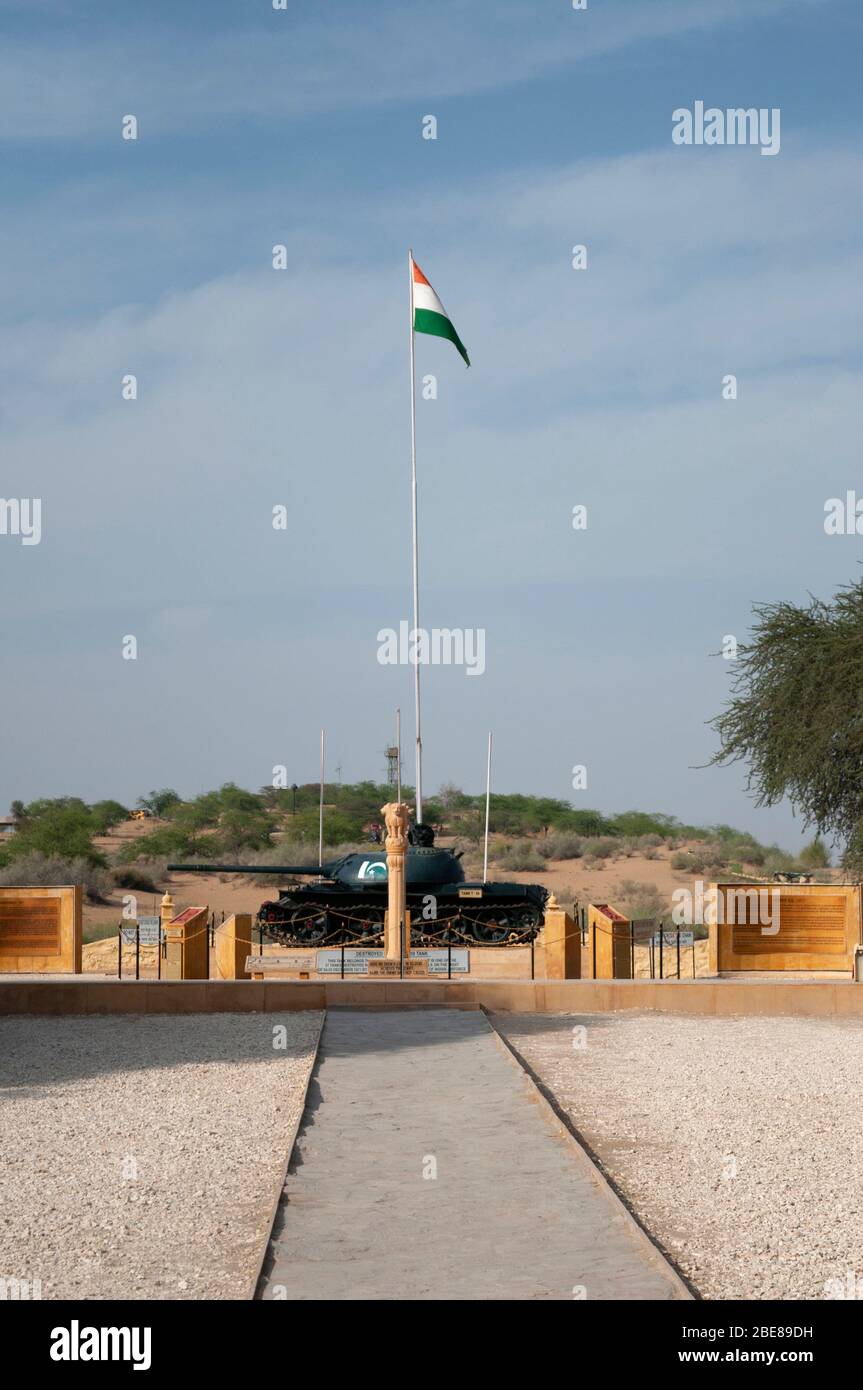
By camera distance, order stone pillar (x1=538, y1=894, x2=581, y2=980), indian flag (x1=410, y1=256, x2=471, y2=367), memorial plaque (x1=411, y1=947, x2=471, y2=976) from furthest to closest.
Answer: indian flag (x1=410, y1=256, x2=471, y2=367) → stone pillar (x1=538, y1=894, x2=581, y2=980) → memorial plaque (x1=411, y1=947, x2=471, y2=976)

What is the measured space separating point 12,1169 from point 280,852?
47408 millimetres

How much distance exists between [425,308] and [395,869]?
419 inches

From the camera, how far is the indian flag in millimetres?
26016

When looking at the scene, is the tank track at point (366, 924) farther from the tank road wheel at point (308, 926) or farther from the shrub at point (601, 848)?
the shrub at point (601, 848)

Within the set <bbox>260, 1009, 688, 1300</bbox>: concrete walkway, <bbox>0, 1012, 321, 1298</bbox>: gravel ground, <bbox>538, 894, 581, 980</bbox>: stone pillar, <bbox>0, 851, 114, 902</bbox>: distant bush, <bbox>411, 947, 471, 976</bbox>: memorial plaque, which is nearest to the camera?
<bbox>260, 1009, 688, 1300</bbox>: concrete walkway

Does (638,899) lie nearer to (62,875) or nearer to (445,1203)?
(62,875)

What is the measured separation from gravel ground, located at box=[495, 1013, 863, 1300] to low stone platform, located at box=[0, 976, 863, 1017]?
0.42m

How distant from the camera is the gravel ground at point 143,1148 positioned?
23.9 ft

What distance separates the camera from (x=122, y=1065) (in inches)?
555

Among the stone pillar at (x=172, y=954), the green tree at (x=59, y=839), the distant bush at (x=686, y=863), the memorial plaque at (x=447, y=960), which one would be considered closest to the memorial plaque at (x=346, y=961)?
the memorial plaque at (x=447, y=960)

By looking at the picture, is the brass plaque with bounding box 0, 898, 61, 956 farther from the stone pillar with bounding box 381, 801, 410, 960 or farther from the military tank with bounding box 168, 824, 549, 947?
the stone pillar with bounding box 381, 801, 410, 960

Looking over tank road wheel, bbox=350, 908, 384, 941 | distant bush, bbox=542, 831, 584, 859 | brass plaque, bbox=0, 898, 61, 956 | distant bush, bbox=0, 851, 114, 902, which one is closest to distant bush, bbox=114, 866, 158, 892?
distant bush, bbox=0, 851, 114, 902

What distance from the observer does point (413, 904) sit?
26422 millimetres
